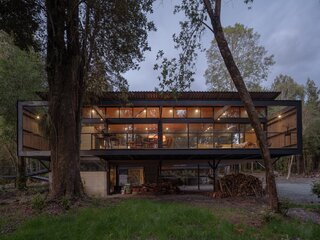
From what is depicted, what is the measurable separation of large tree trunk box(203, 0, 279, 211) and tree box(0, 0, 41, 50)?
6.43 meters

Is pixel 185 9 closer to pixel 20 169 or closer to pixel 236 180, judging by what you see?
pixel 236 180

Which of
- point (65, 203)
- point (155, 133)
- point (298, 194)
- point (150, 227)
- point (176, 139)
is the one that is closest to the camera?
point (150, 227)

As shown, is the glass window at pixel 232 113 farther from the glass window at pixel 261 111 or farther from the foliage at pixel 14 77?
the foliage at pixel 14 77

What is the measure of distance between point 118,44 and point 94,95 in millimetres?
4601

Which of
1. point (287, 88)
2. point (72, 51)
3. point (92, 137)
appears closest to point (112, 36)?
point (72, 51)

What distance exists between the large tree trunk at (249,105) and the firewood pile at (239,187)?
719 centimetres

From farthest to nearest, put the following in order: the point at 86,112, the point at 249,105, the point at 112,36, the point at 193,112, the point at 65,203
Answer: the point at 193,112
the point at 86,112
the point at 112,36
the point at 65,203
the point at 249,105

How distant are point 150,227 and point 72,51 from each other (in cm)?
753

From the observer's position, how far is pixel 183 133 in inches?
752

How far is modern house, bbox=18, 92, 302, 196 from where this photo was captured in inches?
720

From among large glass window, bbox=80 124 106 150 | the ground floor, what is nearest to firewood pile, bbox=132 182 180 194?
large glass window, bbox=80 124 106 150

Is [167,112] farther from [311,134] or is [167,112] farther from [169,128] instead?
[311,134]

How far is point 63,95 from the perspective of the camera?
1263cm

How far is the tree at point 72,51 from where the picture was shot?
12.2 meters
